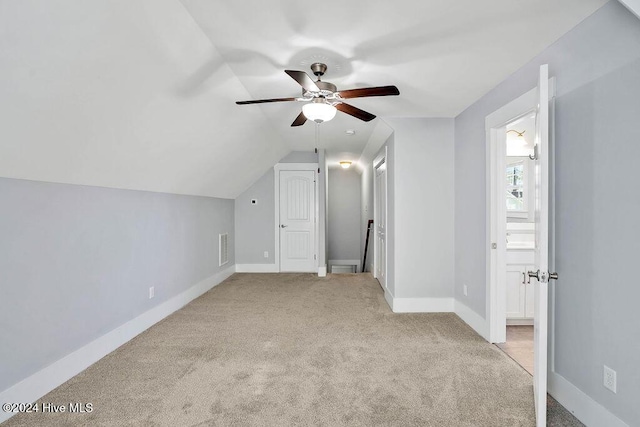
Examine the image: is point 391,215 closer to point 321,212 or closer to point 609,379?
point 321,212

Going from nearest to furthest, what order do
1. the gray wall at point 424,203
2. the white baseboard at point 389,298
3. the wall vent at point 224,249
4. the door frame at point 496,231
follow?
the door frame at point 496,231 < the gray wall at point 424,203 < the white baseboard at point 389,298 < the wall vent at point 224,249

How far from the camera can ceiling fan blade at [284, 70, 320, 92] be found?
2025 mm

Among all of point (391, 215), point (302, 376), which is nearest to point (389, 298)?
point (391, 215)

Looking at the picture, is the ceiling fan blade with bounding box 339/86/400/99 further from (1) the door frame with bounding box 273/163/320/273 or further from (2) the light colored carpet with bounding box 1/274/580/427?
(1) the door frame with bounding box 273/163/320/273

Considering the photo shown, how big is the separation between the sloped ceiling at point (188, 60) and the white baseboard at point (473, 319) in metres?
2.18

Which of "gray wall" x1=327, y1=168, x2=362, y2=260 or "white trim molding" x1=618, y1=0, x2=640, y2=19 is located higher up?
"white trim molding" x1=618, y1=0, x2=640, y2=19

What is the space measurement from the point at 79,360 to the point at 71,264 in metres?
0.72

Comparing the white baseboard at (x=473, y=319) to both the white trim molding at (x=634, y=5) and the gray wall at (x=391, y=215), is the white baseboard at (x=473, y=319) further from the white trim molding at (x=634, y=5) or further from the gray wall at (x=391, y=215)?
the white trim molding at (x=634, y=5)

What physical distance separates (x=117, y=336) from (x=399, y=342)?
252 centimetres

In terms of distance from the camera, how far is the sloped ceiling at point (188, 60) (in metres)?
1.58

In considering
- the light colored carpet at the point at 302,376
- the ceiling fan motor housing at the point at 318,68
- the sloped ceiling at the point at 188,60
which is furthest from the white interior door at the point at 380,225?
the ceiling fan motor housing at the point at 318,68

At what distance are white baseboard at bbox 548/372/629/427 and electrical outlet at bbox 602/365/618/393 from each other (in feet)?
0.43

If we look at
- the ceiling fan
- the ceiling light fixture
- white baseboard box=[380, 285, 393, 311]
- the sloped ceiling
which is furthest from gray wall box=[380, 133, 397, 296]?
the ceiling light fixture

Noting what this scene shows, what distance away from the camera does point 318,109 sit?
7.95 ft
